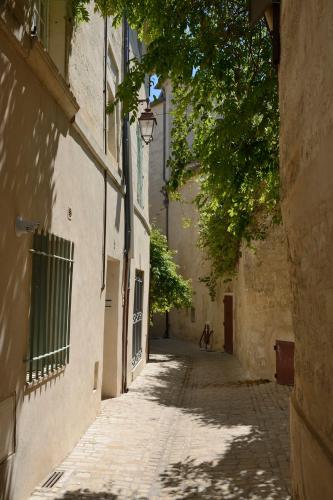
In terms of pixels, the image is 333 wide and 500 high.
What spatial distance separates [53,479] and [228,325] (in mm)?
12524

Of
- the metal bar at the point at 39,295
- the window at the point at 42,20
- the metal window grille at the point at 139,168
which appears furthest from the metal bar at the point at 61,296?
the metal window grille at the point at 139,168

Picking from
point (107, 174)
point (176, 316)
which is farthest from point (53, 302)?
point (176, 316)

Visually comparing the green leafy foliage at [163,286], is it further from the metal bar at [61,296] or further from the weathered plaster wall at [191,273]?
the metal bar at [61,296]

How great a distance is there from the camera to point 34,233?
4.54m

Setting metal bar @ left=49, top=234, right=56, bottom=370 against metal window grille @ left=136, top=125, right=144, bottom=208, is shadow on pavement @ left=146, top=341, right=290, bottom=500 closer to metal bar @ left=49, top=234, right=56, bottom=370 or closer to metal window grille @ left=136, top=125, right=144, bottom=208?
metal bar @ left=49, top=234, right=56, bottom=370

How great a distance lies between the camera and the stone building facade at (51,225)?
4043mm

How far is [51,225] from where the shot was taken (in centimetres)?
507

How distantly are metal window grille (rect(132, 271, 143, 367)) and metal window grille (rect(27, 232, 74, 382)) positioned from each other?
228 inches

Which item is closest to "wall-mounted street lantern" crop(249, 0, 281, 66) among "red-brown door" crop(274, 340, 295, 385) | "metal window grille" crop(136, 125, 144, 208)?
A: "red-brown door" crop(274, 340, 295, 385)

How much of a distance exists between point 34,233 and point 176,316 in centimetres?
1915

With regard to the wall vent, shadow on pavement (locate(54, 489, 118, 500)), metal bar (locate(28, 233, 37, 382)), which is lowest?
shadow on pavement (locate(54, 489, 118, 500))

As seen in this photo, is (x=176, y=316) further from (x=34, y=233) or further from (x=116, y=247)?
(x=34, y=233)

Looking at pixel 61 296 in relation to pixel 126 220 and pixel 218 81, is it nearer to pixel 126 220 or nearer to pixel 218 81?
pixel 218 81

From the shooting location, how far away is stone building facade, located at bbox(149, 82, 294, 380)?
427 inches
